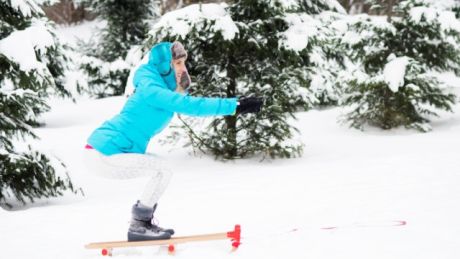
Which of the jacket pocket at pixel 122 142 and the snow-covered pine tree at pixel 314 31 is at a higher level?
A: the snow-covered pine tree at pixel 314 31

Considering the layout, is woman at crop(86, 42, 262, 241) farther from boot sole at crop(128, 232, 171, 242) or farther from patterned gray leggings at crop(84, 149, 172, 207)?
boot sole at crop(128, 232, 171, 242)

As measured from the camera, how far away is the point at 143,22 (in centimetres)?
1972

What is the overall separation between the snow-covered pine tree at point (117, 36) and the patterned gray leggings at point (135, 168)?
48.2 ft

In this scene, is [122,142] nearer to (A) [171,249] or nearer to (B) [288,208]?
(A) [171,249]

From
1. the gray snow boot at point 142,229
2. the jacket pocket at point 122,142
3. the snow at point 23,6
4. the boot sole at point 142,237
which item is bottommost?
the boot sole at point 142,237

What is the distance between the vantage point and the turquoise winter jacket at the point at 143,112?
4090 millimetres

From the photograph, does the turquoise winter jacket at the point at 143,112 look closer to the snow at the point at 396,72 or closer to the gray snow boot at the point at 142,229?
the gray snow boot at the point at 142,229

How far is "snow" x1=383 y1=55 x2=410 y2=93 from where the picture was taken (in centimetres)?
1016

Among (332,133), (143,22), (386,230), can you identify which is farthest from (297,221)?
(143,22)

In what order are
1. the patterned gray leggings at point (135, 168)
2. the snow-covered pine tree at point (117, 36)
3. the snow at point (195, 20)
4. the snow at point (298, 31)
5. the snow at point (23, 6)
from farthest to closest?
1. the snow-covered pine tree at point (117, 36)
2. the snow at point (298, 31)
3. the snow at point (195, 20)
4. the snow at point (23, 6)
5. the patterned gray leggings at point (135, 168)

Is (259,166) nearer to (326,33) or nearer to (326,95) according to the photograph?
(326,33)

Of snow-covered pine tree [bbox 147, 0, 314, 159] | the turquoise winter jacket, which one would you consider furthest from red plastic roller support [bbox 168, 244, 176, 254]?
snow-covered pine tree [bbox 147, 0, 314, 159]

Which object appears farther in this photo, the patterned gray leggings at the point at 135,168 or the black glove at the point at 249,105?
the patterned gray leggings at the point at 135,168

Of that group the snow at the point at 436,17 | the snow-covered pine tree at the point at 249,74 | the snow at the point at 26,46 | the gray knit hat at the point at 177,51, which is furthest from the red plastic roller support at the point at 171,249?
the snow at the point at 436,17
